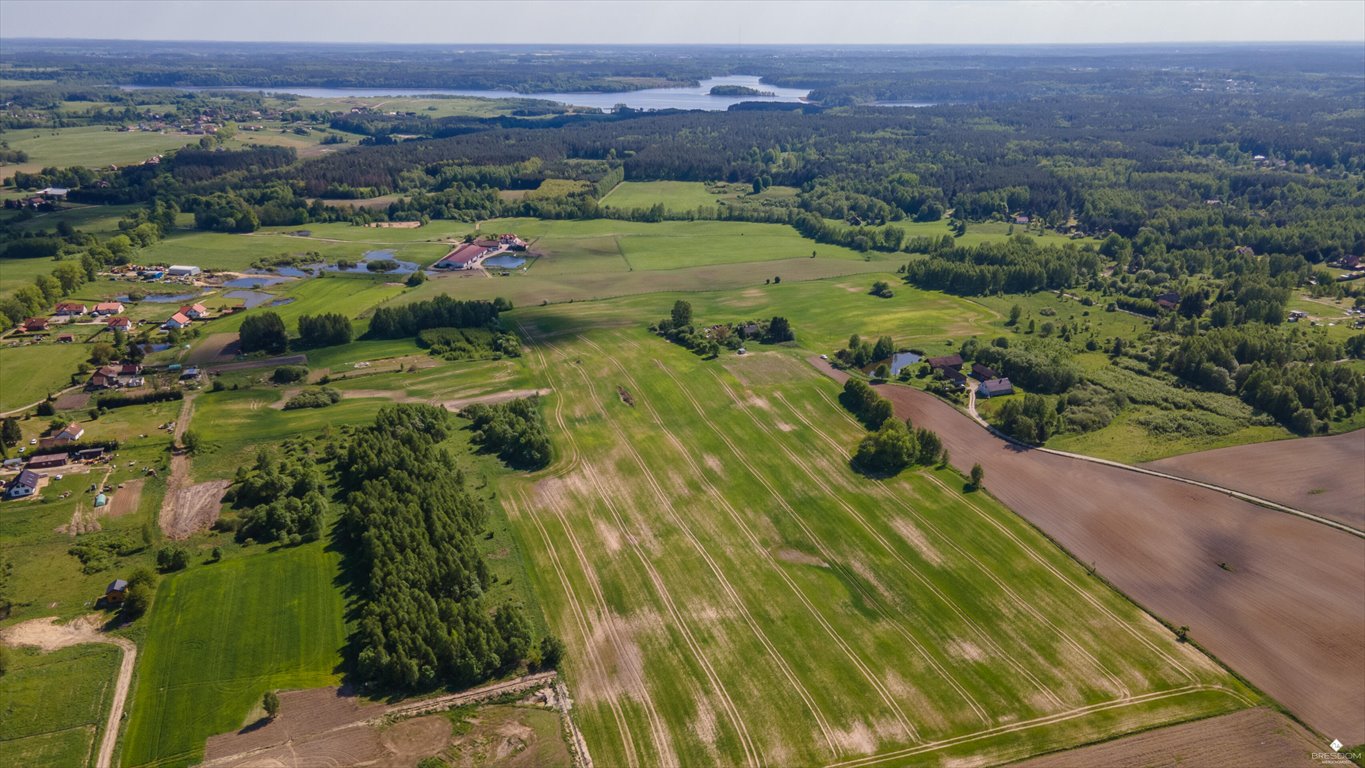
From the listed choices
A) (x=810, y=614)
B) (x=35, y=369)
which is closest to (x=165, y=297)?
(x=35, y=369)

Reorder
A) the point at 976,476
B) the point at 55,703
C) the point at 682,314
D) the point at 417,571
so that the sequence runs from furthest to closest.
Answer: the point at 682,314
the point at 976,476
the point at 417,571
the point at 55,703

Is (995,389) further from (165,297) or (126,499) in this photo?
(165,297)

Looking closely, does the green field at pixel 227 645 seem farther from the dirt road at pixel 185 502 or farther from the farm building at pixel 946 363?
the farm building at pixel 946 363

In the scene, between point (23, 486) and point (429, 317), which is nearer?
point (23, 486)

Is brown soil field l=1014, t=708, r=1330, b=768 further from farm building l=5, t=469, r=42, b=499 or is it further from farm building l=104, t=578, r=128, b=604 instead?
farm building l=5, t=469, r=42, b=499

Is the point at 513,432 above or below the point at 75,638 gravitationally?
above

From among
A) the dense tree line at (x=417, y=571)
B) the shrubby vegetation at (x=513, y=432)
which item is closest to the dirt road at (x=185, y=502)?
the dense tree line at (x=417, y=571)
